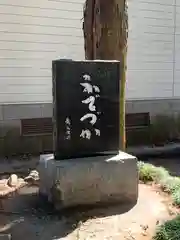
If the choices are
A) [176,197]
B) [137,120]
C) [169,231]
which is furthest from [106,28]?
[137,120]

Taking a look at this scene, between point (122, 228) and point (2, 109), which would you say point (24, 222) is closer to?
point (122, 228)

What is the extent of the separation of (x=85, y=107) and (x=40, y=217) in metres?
1.57

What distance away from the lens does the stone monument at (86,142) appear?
5.23 m

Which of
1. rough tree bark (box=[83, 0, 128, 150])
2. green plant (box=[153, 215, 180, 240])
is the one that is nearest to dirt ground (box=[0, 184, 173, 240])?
green plant (box=[153, 215, 180, 240])

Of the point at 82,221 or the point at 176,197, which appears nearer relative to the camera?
the point at 82,221

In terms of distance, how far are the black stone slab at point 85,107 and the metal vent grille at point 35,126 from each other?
432 centimetres

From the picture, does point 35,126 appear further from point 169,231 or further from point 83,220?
point 169,231

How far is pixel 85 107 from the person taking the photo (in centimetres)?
541

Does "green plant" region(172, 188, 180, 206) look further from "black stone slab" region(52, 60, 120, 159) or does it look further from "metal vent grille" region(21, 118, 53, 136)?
"metal vent grille" region(21, 118, 53, 136)

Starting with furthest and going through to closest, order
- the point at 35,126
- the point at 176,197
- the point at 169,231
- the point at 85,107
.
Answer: the point at 35,126
the point at 176,197
the point at 85,107
the point at 169,231

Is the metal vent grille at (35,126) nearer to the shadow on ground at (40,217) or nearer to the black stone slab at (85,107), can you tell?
the shadow on ground at (40,217)

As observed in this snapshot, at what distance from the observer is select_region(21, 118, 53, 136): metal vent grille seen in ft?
31.4

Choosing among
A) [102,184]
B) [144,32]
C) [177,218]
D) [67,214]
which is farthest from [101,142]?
[144,32]

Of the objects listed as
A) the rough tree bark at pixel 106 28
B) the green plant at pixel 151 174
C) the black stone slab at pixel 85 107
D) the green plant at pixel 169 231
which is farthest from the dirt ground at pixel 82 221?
the rough tree bark at pixel 106 28
